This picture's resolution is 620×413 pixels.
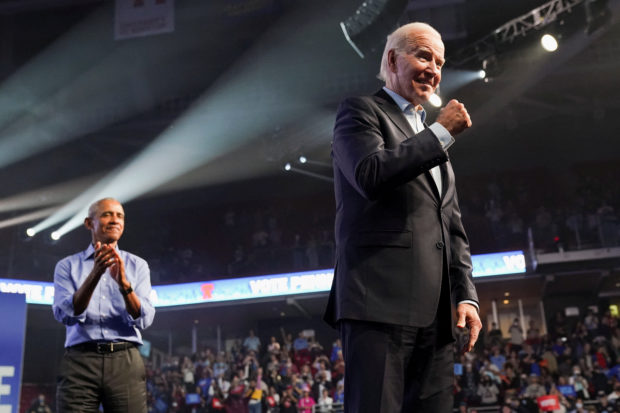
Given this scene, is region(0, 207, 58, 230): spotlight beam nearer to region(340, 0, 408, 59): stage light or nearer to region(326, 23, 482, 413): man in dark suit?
region(340, 0, 408, 59): stage light

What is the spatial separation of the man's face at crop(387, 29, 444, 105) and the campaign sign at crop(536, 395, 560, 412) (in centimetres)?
989

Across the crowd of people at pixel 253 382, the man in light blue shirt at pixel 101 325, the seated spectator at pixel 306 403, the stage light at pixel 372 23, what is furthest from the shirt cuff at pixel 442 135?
the seated spectator at pixel 306 403

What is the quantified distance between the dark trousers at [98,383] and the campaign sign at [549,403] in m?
9.18

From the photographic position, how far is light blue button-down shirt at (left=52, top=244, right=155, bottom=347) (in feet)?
9.05

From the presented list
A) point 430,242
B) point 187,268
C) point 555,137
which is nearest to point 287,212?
point 187,268

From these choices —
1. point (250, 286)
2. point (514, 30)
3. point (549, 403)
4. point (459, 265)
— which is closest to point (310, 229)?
point (250, 286)

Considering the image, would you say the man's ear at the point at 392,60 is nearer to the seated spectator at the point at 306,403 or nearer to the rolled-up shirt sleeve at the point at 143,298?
the rolled-up shirt sleeve at the point at 143,298

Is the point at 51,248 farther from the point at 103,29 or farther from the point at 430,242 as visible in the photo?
the point at 430,242

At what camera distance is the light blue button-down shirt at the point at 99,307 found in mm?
2760

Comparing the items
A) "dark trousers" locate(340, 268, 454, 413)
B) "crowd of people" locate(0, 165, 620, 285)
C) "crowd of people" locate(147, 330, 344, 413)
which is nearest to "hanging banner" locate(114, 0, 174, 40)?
"crowd of people" locate(147, 330, 344, 413)

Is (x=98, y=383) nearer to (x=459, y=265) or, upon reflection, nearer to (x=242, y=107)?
(x=459, y=265)

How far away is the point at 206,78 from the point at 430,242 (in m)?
15.4

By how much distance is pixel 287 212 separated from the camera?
1970 centimetres

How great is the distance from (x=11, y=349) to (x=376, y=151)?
339cm
